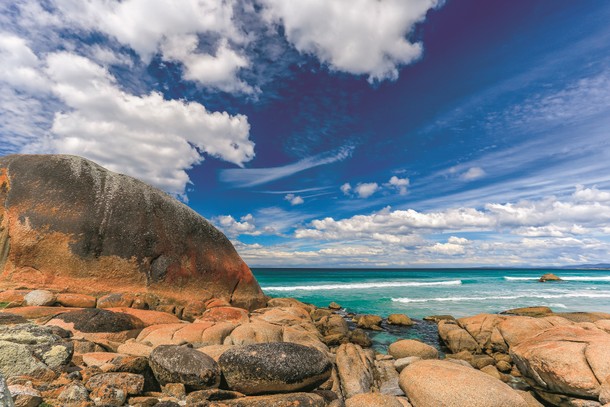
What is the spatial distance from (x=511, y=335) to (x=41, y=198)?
74.8 ft

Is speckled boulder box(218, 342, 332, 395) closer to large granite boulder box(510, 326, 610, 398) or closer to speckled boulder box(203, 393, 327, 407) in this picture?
speckled boulder box(203, 393, 327, 407)

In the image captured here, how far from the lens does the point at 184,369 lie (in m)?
6.71

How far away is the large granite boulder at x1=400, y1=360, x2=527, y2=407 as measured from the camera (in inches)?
285

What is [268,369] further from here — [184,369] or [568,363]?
[568,363]

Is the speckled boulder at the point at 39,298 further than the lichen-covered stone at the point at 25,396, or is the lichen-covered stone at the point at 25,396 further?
the speckled boulder at the point at 39,298

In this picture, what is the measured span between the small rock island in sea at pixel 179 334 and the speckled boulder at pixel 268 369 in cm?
3

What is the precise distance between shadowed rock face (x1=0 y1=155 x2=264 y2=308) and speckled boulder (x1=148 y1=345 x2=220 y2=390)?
30.1 feet

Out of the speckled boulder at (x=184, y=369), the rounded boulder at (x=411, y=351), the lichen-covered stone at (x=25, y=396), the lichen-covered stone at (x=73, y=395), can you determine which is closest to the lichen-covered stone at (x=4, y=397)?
the lichen-covered stone at (x=25, y=396)

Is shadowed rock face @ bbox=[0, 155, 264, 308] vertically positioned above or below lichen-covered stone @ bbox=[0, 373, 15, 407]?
above

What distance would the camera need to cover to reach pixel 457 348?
1577 centimetres

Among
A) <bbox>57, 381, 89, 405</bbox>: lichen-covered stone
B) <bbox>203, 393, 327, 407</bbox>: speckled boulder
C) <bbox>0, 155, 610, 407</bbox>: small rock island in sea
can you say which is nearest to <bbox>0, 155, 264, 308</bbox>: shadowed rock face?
<bbox>0, 155, 610, 407</bbox>: small rock island in sea

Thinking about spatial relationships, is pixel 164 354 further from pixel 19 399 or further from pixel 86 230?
pixel 86 230

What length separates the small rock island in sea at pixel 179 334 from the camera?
21.1ft

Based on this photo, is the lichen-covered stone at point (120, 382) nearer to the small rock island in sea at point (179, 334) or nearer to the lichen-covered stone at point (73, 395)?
the small rock island in sea at point (179, 334)
